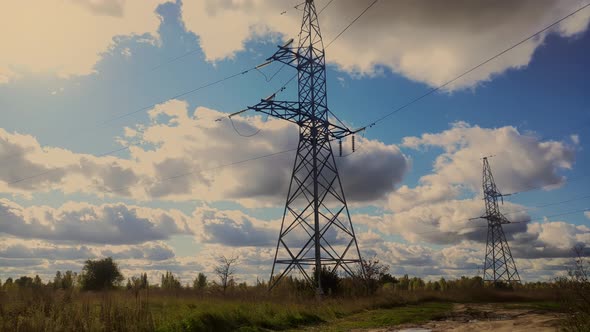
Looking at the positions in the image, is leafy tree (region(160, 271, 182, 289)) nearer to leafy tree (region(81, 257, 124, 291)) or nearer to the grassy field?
the grassy field

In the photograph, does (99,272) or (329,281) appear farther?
(99,272)

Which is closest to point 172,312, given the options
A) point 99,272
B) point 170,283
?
point 170,283

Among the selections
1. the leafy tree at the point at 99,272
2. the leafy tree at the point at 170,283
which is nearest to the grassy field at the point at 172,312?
the leafy tree at the point at 170,283

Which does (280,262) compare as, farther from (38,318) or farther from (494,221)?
(494,221)

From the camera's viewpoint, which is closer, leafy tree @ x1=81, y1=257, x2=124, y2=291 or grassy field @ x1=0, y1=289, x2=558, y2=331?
grassy field @ x1=0, y1=289, x2=558, y2=331

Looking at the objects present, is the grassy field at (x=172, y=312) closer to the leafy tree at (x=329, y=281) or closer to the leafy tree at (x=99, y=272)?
the leafy tree at (x=329, y=281)

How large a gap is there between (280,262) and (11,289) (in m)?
15.4

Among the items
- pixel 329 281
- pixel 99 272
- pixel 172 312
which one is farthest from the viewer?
pixel 99 272

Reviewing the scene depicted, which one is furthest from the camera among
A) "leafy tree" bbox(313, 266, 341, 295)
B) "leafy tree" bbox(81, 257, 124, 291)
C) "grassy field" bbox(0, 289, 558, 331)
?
"leafy tree" bbox(81, 257, 124, 291)

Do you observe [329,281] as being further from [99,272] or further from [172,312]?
[99,272]

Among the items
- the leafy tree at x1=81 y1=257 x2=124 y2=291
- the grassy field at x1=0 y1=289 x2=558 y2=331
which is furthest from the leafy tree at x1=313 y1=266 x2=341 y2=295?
the leafy tree at x1=81 y1=257 x2=124 y2=291

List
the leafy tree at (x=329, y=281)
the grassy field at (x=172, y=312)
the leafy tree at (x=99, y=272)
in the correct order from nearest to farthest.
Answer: the grassy field at (x=172, y=312) < the leafy tree at (x=329, y=281) < the leafy tree at (x=99, y=272)

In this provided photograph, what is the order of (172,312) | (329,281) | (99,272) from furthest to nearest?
1. (99,272)
2. (329,281)
3. (172,312)

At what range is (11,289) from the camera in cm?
1098
